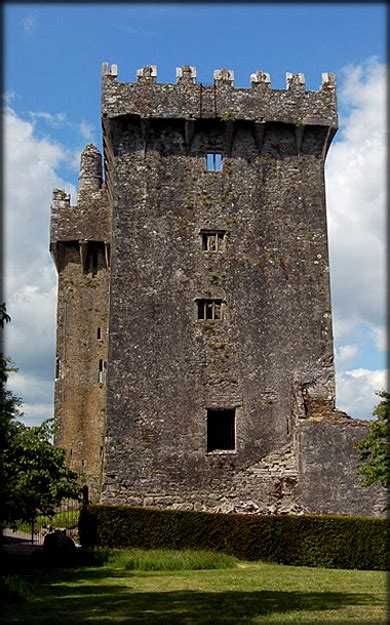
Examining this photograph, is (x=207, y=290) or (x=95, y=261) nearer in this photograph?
(x=207, y=290)

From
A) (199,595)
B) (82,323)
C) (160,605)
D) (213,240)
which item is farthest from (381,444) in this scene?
(82,323)

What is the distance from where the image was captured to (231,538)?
21.4m

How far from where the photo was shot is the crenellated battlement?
28125 millimetres

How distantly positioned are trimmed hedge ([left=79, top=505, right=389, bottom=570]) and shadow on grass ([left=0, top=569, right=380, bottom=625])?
5.92 metres

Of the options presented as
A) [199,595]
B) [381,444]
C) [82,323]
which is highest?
[82,323]

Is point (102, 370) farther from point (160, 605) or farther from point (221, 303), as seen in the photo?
point (160, 605)

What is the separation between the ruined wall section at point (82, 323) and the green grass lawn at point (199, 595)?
44.4 ft

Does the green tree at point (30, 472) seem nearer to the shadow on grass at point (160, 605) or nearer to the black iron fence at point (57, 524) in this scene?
the shadow on grass at point (160, 605)

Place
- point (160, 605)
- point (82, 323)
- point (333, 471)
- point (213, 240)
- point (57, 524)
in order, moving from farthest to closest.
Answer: point (82, 323) → point (57, 524) → point (213, 240) → point (333, 471) → point (160, 605)

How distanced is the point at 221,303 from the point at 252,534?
360 inches

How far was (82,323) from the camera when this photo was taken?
34406 millimetres

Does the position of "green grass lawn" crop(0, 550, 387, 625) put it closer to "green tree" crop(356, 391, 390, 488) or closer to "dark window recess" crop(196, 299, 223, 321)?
"green tree" crop(356, 391, 390, 488)

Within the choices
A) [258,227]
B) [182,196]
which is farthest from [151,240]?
[258,227]

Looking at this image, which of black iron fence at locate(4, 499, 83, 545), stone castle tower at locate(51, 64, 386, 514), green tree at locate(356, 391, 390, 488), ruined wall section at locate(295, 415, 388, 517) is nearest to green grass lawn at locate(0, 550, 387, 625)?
green tree at locate(356, 391, 390, 488)
